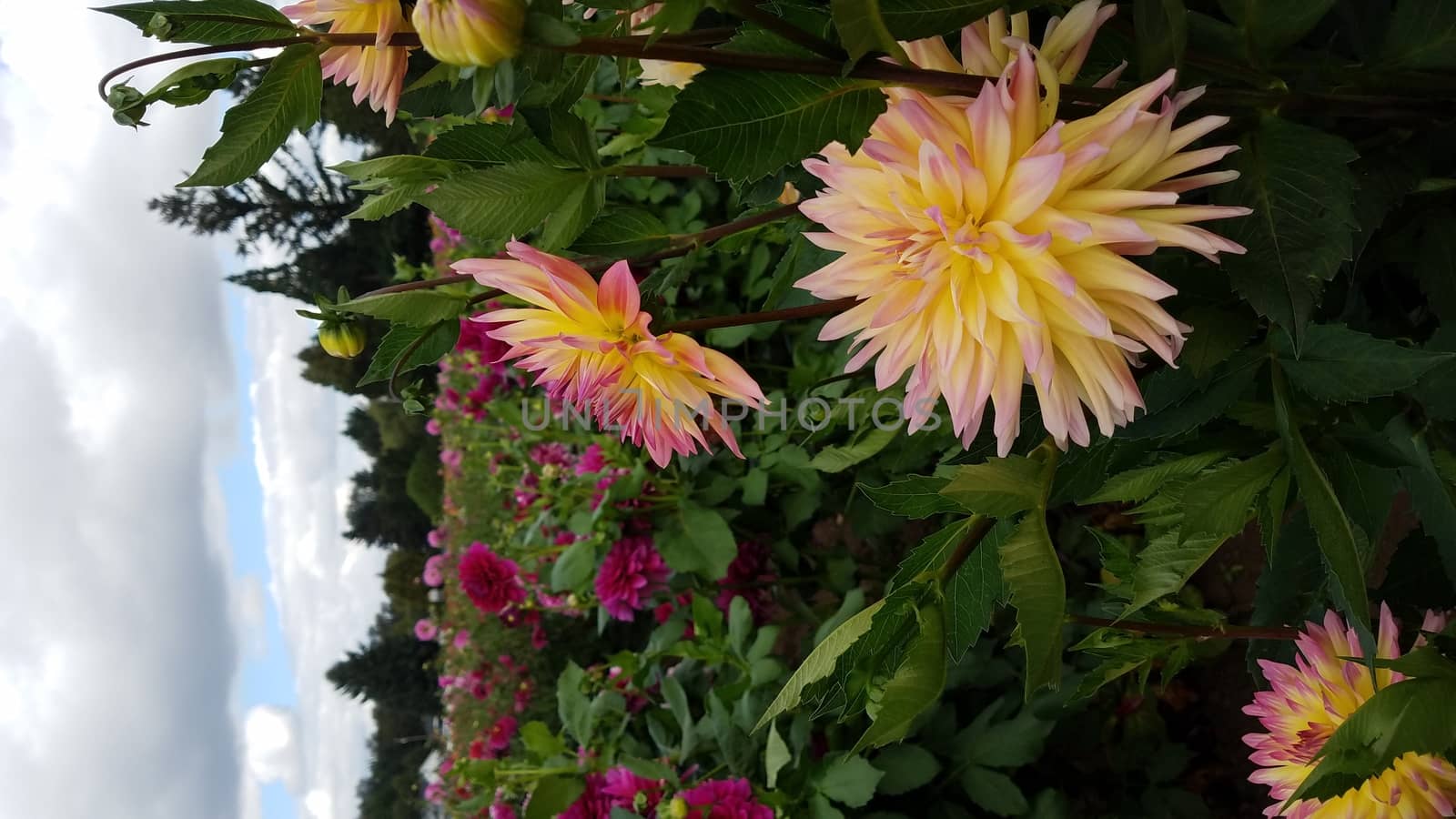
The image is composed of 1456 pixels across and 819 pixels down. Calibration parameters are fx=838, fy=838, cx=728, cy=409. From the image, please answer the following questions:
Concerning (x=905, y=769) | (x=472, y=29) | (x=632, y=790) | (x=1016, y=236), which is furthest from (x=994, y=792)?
(x=472, y=29)

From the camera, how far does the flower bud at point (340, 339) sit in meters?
0.45

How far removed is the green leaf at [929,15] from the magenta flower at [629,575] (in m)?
0.94

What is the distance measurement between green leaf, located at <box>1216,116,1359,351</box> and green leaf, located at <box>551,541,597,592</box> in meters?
0.94

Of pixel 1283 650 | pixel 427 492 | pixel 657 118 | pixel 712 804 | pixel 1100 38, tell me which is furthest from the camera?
pixel 427 492

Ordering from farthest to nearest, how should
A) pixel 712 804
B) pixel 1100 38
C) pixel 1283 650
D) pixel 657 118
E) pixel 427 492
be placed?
pixel 427 492
pixel 712 804
pixel 657 118
pixel 1283 650
pixel 1100 38

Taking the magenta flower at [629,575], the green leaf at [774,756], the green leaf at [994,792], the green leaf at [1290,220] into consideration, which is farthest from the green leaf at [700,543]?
the green leaf at [1290,220]

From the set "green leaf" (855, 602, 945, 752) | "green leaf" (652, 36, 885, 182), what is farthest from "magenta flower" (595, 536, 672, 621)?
"green leaf" (652, 36, 885, 182)

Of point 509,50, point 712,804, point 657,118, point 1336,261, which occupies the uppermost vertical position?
point 657,118

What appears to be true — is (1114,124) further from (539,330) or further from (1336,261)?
(539,330)

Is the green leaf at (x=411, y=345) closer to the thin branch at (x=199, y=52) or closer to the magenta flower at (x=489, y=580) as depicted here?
the thin branch at (x=199, y=52)

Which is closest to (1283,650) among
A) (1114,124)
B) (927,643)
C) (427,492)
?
(927,643)

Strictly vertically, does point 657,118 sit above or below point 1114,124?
above

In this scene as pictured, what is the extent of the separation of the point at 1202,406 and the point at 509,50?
327mm

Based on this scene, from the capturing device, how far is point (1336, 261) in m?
0.28
